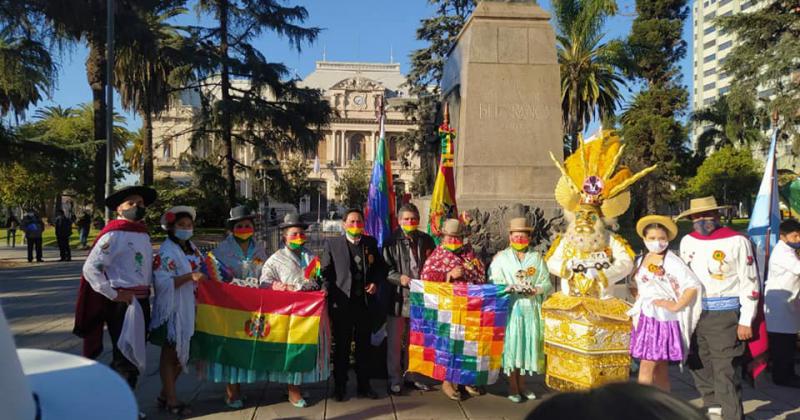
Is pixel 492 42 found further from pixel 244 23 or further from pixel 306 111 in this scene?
pixel 244 23

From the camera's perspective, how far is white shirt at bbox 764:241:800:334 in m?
6.81

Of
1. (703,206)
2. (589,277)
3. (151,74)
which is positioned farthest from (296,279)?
(151,74)

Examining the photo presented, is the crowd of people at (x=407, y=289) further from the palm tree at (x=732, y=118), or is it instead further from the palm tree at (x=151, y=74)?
the palm tree at (x=732, y=118)

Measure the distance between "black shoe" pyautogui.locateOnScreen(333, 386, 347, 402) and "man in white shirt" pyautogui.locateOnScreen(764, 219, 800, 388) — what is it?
4.72 metres

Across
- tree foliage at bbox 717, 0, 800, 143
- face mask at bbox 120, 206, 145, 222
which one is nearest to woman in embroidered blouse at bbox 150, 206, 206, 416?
face mask at bbox 120, 206, 145, 222

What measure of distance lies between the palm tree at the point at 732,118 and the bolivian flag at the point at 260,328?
83.8 feet

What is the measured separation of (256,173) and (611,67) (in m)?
18.9

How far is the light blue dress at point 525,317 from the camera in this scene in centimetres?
591

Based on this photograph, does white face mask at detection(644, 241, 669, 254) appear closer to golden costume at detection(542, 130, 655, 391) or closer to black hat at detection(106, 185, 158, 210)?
golden costume at detection(542, 130, 655, 391)

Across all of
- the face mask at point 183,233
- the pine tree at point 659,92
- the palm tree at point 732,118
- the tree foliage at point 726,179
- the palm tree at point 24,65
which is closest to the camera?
the face mask at point 183,233

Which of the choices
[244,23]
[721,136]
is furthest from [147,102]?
[721,136]

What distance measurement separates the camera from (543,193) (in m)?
9.86


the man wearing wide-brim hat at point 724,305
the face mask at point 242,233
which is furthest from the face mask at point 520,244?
the face mask at point 242,233

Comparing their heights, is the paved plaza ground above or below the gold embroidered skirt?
below
